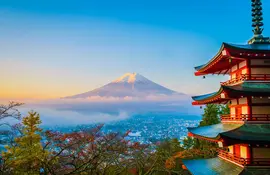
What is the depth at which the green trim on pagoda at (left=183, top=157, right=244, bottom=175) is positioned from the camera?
Answer: 11.0m

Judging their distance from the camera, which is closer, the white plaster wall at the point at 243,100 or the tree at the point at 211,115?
the white plaster wall at the point at 243,100

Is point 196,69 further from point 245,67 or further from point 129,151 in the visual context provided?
point 129,151

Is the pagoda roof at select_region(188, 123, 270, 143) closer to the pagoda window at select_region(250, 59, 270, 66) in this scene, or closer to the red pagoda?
the red pagoda

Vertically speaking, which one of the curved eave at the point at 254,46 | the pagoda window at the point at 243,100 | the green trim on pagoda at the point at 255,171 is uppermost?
the curved eave at the point at 254,46

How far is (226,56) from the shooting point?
11.4 metres

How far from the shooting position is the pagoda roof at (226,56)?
10875 mm

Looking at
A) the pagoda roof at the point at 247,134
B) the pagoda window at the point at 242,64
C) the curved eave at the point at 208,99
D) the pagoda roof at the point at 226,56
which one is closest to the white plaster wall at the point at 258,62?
the pagoda window at the point at 242,64

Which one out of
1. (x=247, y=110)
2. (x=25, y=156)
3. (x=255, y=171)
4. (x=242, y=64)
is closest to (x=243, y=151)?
(x=255, y=171)

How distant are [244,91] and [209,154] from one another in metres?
16.5

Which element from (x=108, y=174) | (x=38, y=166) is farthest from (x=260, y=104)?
(x=38, y=166)

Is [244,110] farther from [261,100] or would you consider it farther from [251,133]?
[251,133]

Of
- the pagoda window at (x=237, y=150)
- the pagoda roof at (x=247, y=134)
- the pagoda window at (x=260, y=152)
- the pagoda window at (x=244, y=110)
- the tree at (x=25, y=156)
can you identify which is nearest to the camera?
the tree at (x=25, y=156)

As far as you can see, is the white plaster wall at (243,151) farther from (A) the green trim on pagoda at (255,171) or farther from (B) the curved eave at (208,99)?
(B) the curved eave at (208,99)

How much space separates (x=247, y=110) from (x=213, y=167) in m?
3.07
